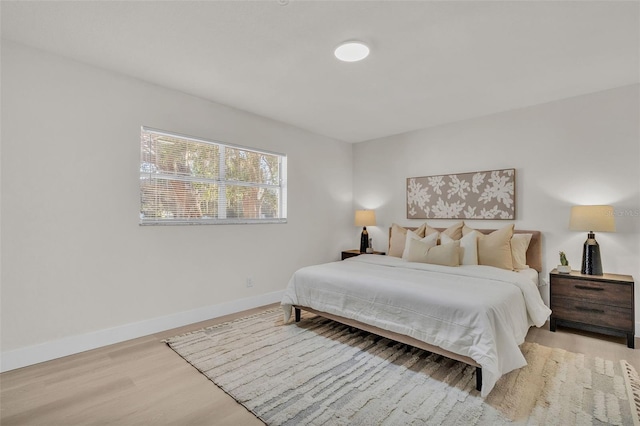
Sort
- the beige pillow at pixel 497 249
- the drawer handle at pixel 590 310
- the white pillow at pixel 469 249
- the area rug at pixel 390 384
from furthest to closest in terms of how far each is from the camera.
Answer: the white pillow at pixel 469 249 < the beige pillow at pixel 497 249 < the drawer handle at pixel 590 310 < the area rug at pixel 390 384

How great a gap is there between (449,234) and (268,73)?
2838 millimetres

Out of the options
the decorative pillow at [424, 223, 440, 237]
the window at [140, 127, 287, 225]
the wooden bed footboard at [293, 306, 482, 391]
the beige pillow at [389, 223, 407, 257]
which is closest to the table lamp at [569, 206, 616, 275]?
the decorative pillow at [424, 223, 440, 237]

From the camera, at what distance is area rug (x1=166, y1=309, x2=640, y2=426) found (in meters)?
1.77

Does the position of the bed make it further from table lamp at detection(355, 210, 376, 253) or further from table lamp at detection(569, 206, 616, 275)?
table lamp at detection(355, 210, 376, 253)

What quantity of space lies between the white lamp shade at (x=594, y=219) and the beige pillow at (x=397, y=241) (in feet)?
5.95

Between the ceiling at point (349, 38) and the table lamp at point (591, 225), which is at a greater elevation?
the ceiling at point (349, 38)

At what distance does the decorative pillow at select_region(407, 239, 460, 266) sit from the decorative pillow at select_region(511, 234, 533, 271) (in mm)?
616

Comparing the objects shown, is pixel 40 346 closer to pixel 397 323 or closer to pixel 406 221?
pixel 397 323

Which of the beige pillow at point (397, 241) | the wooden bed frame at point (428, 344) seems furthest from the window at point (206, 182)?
the beige pillow at point (397, 241)

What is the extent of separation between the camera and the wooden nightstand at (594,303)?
8.83ft

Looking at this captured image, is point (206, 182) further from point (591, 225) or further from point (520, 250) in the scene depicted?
point (591, 225)

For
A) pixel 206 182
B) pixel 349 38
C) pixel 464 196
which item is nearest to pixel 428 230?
pixel 464 196

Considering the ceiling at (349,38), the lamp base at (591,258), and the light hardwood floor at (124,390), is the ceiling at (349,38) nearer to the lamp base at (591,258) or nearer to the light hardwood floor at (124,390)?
the lamp base at (591,258)

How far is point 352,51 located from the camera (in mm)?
2350
